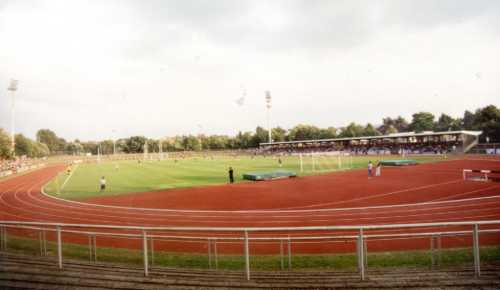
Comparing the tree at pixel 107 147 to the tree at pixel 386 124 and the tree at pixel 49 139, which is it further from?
the tree at pixel 386 124

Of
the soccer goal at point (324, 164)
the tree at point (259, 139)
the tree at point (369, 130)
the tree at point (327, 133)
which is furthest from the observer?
the tree at point (327, 133)

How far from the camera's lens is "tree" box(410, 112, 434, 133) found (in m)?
127

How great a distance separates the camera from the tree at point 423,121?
12700cm

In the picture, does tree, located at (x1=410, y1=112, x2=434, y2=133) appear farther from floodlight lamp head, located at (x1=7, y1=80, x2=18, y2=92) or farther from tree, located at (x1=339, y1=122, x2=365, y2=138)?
floodlight lamp head, located at (x1=7, y1=80, x2=18, y2=92)

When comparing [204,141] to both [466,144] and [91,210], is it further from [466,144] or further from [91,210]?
[91,210]

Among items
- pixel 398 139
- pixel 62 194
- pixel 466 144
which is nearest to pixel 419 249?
pixel 62 194

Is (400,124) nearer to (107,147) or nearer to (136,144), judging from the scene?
(136,144)

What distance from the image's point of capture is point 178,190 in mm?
27156

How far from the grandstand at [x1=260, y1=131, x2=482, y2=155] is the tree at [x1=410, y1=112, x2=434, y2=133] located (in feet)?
150

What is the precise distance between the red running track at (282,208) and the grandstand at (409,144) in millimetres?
54037

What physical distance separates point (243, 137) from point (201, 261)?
137 metres

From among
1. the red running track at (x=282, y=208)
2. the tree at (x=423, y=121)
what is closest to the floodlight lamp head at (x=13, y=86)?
the red running track at (x=282, y=208)

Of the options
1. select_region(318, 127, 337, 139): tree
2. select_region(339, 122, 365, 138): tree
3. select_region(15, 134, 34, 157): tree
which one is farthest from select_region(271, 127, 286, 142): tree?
select_region(15, 134, 34, 157): tree

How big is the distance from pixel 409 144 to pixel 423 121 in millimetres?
54361
